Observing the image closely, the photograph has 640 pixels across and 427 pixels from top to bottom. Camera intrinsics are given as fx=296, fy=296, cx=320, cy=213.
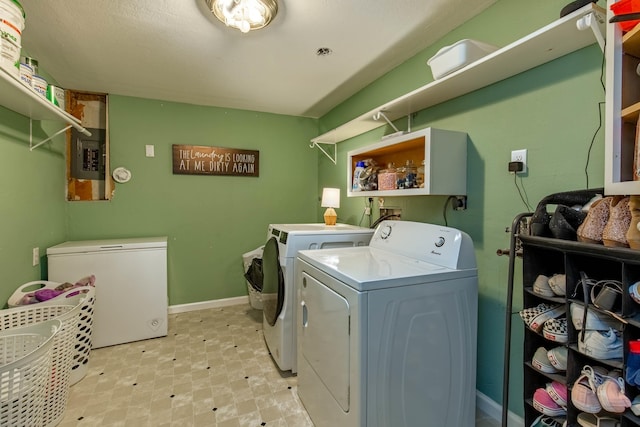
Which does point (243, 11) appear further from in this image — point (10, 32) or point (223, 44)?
point (10, 32)

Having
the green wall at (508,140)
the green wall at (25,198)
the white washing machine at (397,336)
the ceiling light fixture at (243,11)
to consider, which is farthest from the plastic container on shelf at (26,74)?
the green wall at (508,140)

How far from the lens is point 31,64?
1758mm

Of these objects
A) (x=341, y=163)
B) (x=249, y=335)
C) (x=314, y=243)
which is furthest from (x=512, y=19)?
(x=249, y=335)

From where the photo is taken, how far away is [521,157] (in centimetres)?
150

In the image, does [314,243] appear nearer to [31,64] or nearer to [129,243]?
[129,243]

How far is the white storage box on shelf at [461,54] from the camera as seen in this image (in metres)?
1.46

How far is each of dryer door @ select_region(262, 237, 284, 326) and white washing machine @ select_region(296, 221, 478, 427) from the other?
52cm

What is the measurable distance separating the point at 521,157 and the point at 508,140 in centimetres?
13

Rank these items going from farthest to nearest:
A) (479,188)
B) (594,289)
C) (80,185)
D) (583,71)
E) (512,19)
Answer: (80,185), (479,188), (512,19), (583,71), (594,289)

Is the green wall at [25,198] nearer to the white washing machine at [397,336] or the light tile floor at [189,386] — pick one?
the light tile floor at [189,386]

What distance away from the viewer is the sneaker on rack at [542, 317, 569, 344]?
39.8 inches

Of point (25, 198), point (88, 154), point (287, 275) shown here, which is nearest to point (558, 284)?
point (287, 275)

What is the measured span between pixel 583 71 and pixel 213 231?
3274mm

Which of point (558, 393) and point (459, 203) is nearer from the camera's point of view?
point (558, 393)
